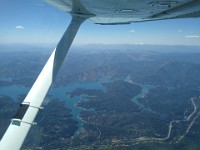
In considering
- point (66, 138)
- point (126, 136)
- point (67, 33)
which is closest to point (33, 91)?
point (67, 33)

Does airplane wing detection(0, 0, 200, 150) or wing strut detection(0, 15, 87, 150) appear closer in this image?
airplane wing detection(0, 0, 200, 150)

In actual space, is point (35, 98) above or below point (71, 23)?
below

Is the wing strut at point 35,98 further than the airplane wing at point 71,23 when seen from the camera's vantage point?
Yes

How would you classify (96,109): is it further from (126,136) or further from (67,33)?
(67,33)

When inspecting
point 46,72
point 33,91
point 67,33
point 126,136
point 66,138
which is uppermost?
point 126,136

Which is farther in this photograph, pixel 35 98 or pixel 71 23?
pixel 71 23
